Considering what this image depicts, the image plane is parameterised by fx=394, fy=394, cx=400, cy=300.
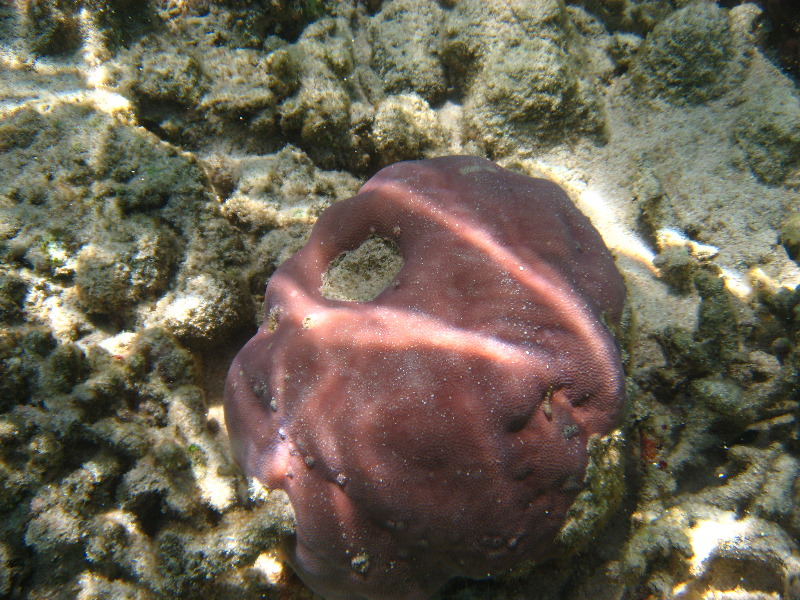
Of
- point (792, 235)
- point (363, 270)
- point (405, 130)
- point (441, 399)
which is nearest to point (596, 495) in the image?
point (441, 399)

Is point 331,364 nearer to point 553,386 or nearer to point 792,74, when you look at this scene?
point 553,386

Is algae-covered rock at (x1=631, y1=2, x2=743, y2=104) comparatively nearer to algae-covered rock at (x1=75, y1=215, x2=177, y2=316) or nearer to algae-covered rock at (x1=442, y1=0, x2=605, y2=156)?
algae-covered rock at (x1=442, y1=0, x2=605, y2=156)

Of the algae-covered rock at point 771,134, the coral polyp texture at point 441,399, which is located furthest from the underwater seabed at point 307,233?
the coral polyp texture at point 441,399

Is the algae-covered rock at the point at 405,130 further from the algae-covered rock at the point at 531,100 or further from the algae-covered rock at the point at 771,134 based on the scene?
the algae-covered rock at the point at 771,134

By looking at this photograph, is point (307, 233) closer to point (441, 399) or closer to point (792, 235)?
point (441, 399)

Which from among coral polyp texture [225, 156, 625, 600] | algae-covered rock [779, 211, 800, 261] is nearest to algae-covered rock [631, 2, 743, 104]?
algae-covered rock [779, 211, 800, 261]

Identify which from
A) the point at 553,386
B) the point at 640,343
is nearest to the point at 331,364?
the point at 553,386
